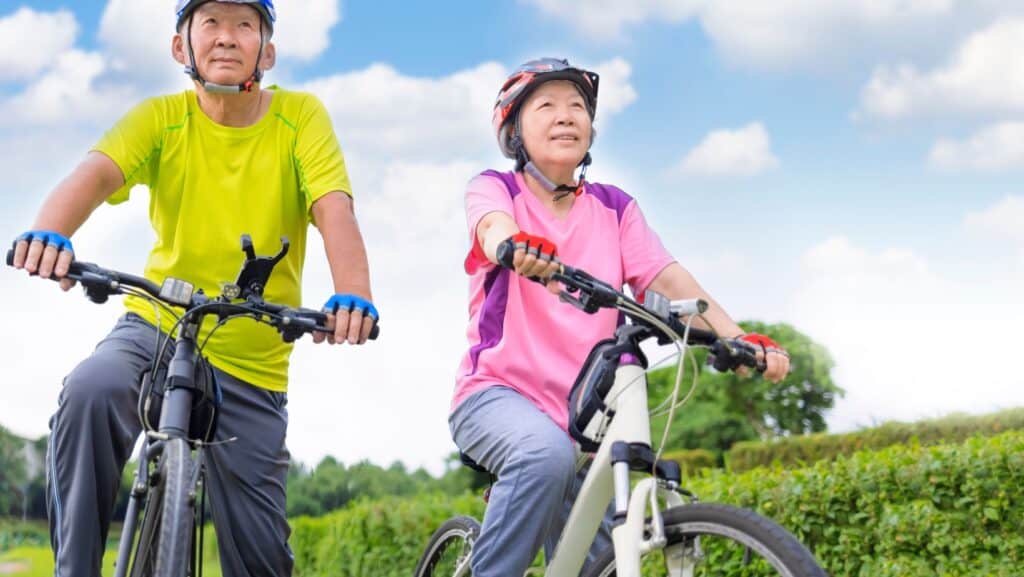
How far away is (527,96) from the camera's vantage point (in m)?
4.07

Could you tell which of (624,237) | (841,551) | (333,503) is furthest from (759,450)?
(624,237)

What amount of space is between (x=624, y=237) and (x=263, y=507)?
5.19ft

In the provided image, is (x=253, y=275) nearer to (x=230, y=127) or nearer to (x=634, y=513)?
(x=230, y=127)

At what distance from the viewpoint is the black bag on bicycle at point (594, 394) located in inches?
136

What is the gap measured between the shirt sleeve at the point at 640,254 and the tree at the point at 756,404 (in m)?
17.3

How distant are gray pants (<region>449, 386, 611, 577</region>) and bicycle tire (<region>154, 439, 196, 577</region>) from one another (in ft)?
2.86

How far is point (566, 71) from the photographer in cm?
403

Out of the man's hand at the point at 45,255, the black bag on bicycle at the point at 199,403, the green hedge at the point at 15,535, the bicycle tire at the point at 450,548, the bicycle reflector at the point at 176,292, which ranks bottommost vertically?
the green hedge at the point at 15,535

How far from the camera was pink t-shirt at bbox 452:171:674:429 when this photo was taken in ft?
12.5

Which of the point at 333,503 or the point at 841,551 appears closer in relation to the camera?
the point at 841,551

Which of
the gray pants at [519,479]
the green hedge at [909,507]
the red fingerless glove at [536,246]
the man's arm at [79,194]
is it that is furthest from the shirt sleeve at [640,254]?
the green hedge at [909,507]

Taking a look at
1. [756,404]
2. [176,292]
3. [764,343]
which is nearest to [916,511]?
[764,343]

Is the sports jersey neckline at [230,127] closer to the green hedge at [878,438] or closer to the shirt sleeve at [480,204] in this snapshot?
the shirt sleeve at [480,204]

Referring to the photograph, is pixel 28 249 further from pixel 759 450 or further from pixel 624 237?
pixel 759 450
